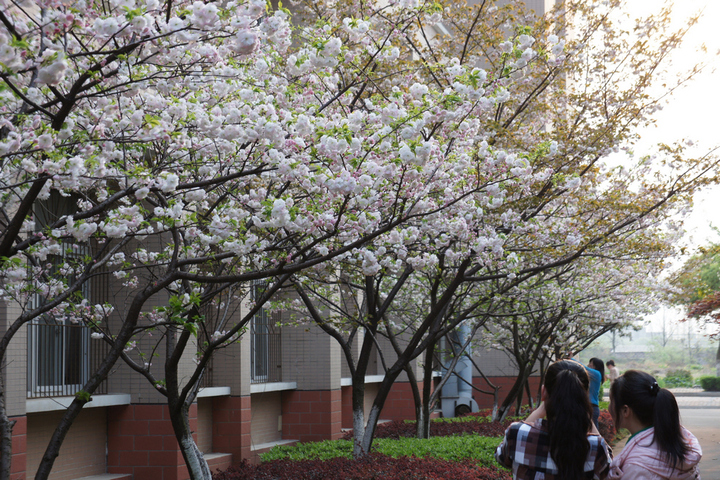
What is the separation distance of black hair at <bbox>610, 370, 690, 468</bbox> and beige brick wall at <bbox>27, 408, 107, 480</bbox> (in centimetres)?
844

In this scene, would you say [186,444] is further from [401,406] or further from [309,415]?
[401,406]

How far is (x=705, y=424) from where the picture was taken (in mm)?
23594

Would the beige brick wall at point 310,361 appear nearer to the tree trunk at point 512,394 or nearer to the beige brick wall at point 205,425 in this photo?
the beige brick wall at point 205,425

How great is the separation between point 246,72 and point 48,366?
5.51 metres

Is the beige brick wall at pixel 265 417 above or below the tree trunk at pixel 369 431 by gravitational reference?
below

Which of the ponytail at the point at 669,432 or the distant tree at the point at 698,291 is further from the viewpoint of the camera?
the distant tree at the point at 698,291

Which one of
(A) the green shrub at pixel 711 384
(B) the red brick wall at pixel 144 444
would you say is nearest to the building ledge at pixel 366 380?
(B) the red brick wall at pixel 144 444

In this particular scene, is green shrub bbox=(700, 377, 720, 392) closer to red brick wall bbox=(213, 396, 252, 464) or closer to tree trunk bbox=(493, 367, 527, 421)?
tree trunk bbox=(493, 367, 527, 421)

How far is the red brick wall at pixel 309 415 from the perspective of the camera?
16109mm

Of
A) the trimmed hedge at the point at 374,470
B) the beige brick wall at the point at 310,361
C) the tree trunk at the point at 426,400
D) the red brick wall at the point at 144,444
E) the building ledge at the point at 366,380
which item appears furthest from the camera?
the building ledge at the point at 366,380

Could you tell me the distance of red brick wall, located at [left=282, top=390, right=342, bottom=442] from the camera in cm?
1611

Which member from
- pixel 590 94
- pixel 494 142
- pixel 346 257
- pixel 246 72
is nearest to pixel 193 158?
pixel 246 72

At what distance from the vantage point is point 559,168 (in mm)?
9508

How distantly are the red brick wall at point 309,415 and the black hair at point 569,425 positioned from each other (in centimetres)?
1312
